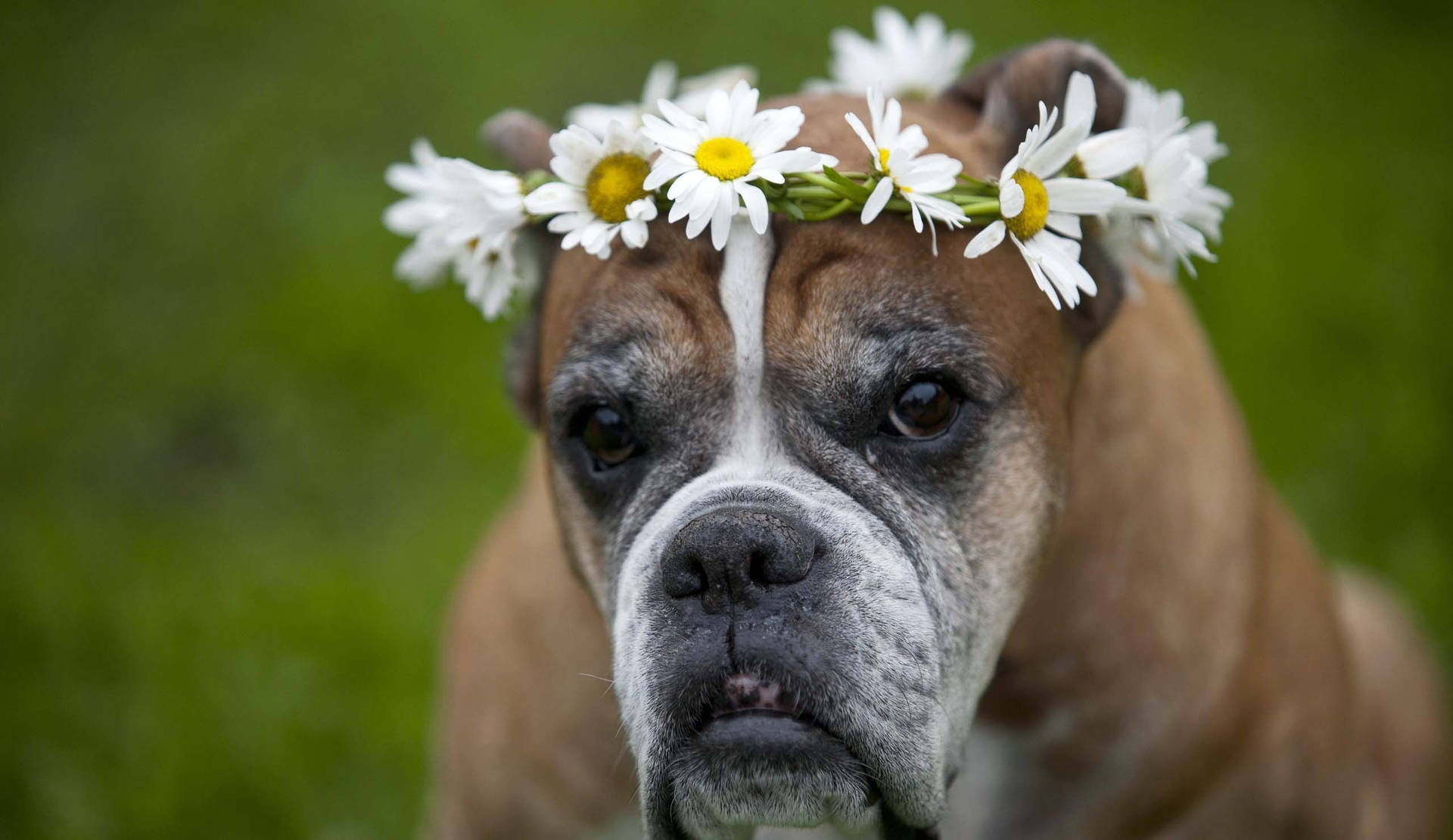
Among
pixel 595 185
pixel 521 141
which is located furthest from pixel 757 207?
pixel 521 141

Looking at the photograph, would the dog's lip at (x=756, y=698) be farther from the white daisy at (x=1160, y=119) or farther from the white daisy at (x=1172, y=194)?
the white daisy at (x=1160, y=119)

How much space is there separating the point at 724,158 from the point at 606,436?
52 centimetres

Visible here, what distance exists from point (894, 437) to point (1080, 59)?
78cm

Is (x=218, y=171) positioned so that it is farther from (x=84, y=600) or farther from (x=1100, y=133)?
(x=1100, y=133)

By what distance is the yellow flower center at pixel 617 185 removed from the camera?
231cm

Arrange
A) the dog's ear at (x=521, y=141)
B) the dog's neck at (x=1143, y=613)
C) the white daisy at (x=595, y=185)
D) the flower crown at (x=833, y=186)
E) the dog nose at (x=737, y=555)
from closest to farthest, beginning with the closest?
the dog nose at (x=737, y=555) → the flower crown at (x=833, y=186) → the white daisy at (x=595, y=185) → the dog's neck at (x=1143, y=613) → the dog's ear at (x=521, y=141)

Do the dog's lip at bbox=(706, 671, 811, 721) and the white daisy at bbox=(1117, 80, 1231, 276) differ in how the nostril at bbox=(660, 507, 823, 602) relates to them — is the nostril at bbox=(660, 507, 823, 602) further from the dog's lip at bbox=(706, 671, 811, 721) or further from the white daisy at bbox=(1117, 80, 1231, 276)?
the white daisy at bbox=(1117, 80, 1231, 276)

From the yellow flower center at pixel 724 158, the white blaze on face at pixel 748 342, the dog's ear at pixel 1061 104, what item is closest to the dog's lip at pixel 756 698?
the white blaze on face at pixel 748 342

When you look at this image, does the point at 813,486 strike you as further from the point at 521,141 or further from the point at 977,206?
the point at 521,141

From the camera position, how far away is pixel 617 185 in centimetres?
231

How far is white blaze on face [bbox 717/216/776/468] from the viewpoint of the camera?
7.43 feet

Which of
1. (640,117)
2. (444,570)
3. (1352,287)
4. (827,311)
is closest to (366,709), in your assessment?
(444,570)

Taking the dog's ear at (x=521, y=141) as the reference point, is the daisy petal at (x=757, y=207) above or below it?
below

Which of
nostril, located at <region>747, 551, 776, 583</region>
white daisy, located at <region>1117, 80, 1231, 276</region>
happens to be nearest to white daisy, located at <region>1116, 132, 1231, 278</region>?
white daisy, located at <region>1117, 80, 1231, 276</region>
